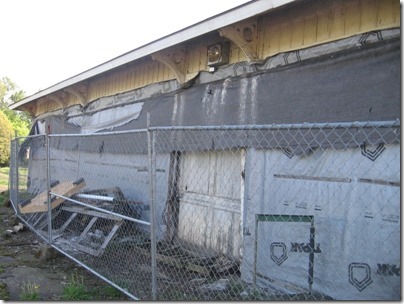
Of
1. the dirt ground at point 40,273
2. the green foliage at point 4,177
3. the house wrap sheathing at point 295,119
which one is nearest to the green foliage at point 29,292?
the dirt ground at point 40,273

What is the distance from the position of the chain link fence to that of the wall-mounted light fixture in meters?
1.06

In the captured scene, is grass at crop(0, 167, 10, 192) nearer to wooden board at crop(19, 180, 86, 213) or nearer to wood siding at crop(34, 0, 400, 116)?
wooden board at crop(19, 180, 86, 213)

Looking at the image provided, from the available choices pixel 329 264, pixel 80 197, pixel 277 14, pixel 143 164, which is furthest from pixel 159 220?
pixel 277 14

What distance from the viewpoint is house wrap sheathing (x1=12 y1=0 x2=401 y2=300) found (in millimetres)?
3842

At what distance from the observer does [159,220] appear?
22.7ft

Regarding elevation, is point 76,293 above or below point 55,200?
below

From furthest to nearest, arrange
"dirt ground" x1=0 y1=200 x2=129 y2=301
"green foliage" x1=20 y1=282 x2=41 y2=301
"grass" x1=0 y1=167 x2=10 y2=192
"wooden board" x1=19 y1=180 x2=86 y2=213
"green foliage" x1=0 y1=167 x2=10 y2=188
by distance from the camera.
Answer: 1. "green foliage" x1=0 y1=167 x2=10 y2=188
2. "grass" x1=0 y1=167 x2=10 y2=192
3. "wooden board" x1=19 y1=180 x2=86 y2=213
4. "dirt ground" x1=0 y1=200 x2=129 y2=301
5. "green foliage" x1=20 y1=282 x2=41 y2=301

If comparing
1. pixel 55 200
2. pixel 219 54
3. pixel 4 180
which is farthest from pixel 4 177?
pixel 219 54

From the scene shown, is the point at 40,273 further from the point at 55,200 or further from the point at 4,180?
the point at 4,180

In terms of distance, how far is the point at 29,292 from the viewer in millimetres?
4473

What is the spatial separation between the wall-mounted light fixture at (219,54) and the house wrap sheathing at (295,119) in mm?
75

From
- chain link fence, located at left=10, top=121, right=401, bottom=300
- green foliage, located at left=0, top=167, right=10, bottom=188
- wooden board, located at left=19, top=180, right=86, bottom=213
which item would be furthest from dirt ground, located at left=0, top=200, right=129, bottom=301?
green foliage, located at left=0, top=167, right=10, bottom=188

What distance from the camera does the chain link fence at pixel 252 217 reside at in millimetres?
3816

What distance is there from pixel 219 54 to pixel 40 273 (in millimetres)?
3933
